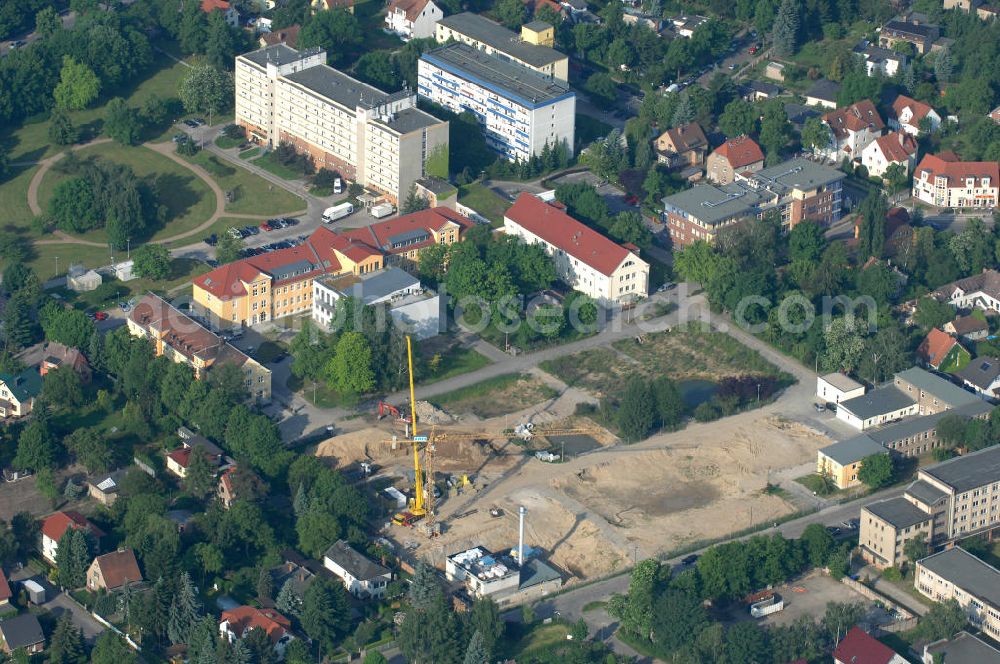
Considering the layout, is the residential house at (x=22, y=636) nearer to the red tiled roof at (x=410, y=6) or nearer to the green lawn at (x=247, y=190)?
the green lawn at (x=247, y=190)

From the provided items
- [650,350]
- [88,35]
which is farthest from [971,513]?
[88,35]

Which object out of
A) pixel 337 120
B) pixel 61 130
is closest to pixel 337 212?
pixel 337 120

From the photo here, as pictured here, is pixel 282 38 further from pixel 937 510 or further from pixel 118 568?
pixel 937 510

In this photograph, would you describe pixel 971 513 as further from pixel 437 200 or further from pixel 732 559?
pixel 437 200

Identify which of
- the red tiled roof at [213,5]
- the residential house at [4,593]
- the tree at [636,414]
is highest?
the red tiled roof at [213,5]

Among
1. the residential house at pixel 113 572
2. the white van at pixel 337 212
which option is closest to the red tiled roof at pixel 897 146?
the white van at pixel 337 212

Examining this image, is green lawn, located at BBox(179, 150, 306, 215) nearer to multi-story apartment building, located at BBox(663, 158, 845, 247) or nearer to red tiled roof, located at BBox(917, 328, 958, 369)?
multi-story apartment building, located at BBox(663, 158, 845, 247)
